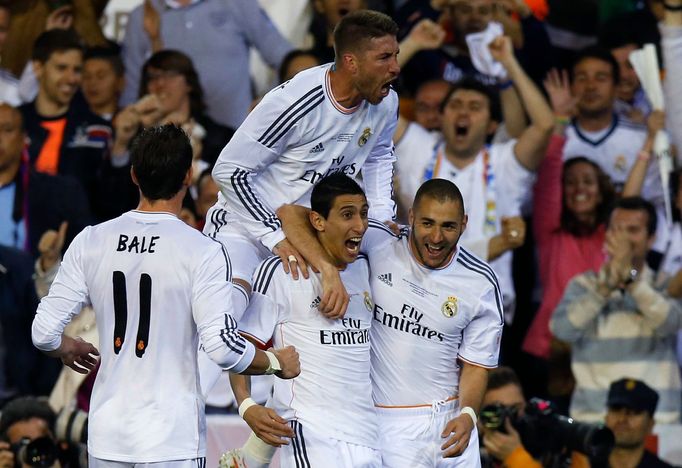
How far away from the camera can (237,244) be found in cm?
751

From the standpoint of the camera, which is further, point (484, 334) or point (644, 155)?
point (644, 155)

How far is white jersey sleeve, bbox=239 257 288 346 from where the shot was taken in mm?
7141

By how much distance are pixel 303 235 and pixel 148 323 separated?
4.01ft

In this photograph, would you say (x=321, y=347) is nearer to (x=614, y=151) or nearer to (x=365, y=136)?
(x=365, y=136)

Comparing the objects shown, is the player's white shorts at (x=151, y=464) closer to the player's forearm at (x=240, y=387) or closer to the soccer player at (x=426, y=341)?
the player's forearm at (x=240, y=387)

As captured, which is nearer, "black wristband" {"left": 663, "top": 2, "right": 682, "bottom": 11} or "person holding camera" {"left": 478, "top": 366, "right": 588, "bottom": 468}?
"person holding camera" {"left": 478, "top": 366, "right": 588, "bottom": 468}

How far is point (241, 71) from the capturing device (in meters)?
12.2

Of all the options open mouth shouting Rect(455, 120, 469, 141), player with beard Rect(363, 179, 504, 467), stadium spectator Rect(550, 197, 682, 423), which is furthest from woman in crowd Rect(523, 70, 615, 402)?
player with beard Rect(363, 179, 504, 467)

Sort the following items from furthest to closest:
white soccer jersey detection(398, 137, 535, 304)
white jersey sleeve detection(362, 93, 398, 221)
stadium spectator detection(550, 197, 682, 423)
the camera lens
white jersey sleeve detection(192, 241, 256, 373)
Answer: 1. white soccer jersey detection(398, 137, 535, 304)
2. stadium spectator detection(550, 197, 682, 423)
3. the camera lens
4. white jersey sleeve detection(362, 93, 398, 221)
5. white jersey sleeve detection(192, 241, 256, 373)

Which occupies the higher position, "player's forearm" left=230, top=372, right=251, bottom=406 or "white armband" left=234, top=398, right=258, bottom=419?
"player's forearm" left=230, top=372, right=251, bottom=406

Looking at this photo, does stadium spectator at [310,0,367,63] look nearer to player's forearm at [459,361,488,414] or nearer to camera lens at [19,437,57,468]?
camera lens at [19,437,57,468]

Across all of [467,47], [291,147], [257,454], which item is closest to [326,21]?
[467,47]

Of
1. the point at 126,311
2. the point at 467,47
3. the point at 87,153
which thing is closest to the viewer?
the point at 126,311

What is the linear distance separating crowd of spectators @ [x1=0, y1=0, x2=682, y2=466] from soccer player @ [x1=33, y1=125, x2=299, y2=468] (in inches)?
138
